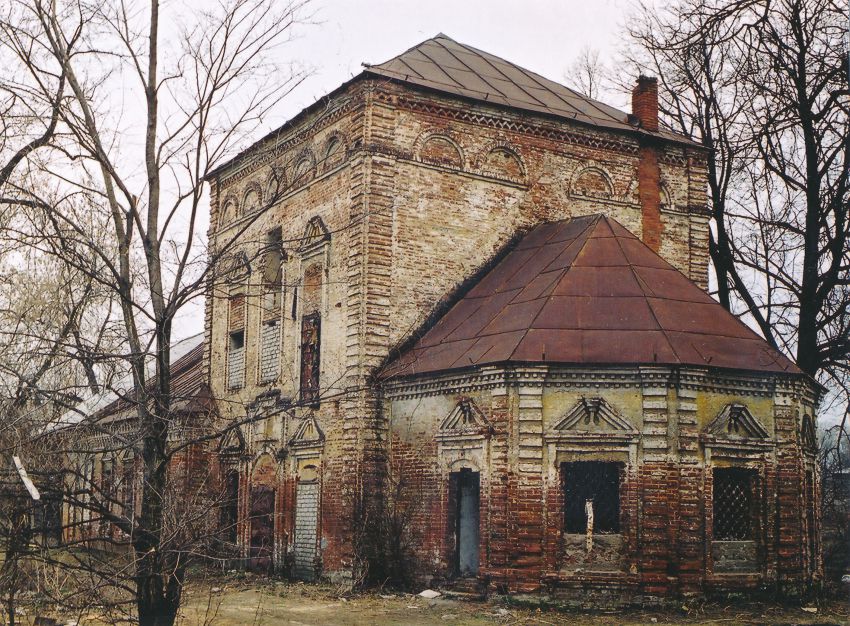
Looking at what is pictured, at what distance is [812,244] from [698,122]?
628 centimetres

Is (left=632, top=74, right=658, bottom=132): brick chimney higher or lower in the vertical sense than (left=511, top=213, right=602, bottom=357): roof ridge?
higher

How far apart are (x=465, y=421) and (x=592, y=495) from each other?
2.31m

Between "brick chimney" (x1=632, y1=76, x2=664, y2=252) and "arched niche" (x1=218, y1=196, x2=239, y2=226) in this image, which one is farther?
"arched niche" (x1=218, y1=196, x2=239, y2=226)

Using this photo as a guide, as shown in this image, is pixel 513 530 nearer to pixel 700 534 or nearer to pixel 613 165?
pixel 700 534

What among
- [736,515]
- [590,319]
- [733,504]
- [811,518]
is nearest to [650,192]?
[590,319]

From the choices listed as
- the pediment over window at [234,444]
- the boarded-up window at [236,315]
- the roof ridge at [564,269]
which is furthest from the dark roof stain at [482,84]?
the pediment over window at [234,444]

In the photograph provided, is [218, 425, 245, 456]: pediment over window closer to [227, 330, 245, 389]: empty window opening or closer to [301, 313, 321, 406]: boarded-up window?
[227, 330, 245, 389]: empty window opening

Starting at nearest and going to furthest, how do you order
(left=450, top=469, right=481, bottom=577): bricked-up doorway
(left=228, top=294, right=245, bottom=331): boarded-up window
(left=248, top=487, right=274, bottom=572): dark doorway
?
(left=450, top=469, right=481, bottom=577): bricked-up doorway < (left=248, top=487, right=274, bottom=572): dark doorway < (left=228, top=294, right=245, bottom=331): boarded-up window

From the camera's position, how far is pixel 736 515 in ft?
48.9

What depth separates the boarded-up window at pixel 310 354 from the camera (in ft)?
61.2

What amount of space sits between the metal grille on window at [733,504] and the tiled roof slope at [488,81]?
314 inches

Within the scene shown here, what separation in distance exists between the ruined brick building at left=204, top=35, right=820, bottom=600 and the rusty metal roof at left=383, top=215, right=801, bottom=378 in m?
0.05

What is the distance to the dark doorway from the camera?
19.2 meters

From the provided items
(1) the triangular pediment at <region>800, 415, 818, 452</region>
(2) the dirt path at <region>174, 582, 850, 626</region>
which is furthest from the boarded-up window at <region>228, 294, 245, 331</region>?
(1) the triangular pediment at <region>800, 415, 818, 452</region>
